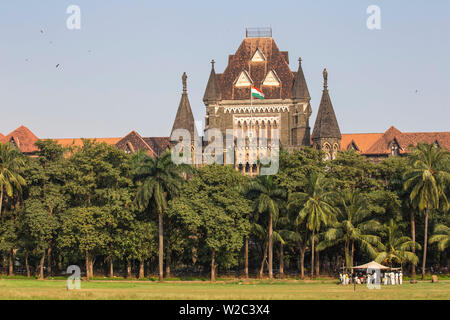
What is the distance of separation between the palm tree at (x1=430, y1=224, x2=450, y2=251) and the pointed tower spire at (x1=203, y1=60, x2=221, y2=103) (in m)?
53.8

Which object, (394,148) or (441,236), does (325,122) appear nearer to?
(394,148)

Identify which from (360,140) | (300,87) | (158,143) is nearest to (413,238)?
(300,87)

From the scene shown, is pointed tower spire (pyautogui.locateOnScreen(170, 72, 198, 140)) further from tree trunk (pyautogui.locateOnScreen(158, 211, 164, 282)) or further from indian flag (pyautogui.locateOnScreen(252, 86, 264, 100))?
tree trunk (pyautogui.locateOnScreen(158, 211, 164, 282))

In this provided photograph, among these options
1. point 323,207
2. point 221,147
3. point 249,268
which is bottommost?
point 249,268

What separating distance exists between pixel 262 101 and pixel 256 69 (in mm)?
5537

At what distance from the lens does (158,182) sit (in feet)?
244

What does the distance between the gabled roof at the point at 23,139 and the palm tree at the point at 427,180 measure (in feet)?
253

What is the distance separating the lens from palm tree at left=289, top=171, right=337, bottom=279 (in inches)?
2837

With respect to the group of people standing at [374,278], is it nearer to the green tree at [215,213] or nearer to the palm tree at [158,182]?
the green tree at [215,213]
